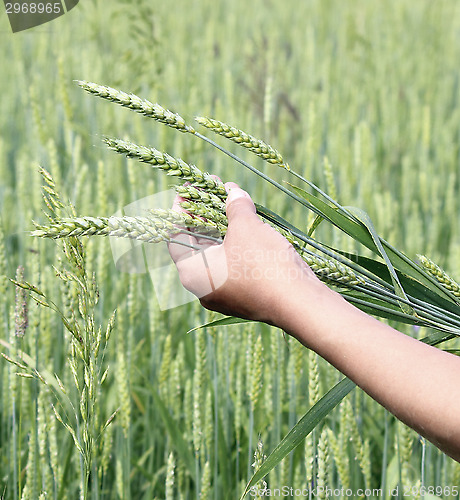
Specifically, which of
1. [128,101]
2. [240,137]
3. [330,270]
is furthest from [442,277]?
[128,101]

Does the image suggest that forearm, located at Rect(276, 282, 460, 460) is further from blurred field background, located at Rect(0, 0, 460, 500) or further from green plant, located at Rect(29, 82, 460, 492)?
blurred field background, located at Rect(0, 0, 460, 500)

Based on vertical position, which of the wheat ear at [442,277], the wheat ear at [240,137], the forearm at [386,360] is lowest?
the forearm at [386,360]

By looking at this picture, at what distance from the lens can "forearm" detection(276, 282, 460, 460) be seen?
50 centimetres

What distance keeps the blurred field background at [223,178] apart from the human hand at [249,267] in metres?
0.25

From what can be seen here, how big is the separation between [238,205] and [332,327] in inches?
5.6

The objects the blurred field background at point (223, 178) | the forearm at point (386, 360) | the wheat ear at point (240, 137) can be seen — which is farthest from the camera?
the blurred field background at point (223, 178)

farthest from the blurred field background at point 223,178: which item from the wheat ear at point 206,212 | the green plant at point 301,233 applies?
the wheat ear at point 206,212

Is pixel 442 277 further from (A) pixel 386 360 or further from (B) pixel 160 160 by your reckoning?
(B) pixel 160 160

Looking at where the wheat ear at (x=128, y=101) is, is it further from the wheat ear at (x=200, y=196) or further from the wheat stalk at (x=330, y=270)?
the wheat stalk at (x=330, y=270)

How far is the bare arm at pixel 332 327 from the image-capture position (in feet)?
1.66

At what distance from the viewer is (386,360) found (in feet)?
1.70

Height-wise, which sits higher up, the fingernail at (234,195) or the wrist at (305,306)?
the fingernail at (234,195)

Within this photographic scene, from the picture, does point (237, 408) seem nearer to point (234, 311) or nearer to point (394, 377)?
point (234, 311)

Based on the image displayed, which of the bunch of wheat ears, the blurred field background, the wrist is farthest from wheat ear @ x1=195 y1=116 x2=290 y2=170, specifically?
the blurred field background
